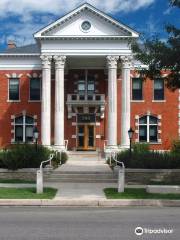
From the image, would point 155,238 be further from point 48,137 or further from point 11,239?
point 48,137

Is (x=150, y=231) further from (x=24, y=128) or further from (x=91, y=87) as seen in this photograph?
(x=24, y=128)

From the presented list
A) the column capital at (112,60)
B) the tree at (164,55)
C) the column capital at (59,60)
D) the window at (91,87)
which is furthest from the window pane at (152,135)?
the tree at (164,55)

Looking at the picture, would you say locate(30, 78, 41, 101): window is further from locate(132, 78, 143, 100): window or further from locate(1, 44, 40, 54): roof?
locate(132, 78, 143, 100): window

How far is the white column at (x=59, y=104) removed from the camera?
44625 millimetres

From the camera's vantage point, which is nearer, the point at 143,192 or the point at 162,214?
the point at 162,214

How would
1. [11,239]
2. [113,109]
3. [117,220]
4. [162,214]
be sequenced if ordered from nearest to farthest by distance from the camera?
1. [11,239]
2. [117,220]
3. [162,214]
4. [113,109]

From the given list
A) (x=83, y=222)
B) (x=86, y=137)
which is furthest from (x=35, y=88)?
(x=83, y=222)

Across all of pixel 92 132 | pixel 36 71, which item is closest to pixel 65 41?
pixel 36 71

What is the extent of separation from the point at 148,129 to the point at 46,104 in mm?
10531

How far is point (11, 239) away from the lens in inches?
406

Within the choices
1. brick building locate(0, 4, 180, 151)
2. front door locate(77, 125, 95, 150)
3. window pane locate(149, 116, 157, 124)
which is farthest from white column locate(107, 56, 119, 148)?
window pane locate(149, 116, 157, 124)

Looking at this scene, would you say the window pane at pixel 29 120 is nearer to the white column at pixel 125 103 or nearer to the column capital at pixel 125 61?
the white column at pixel 125 103

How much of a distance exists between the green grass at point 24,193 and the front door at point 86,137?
1133 inches

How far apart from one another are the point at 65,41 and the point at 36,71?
6.10 m
